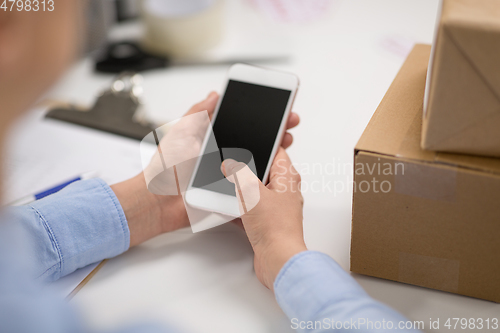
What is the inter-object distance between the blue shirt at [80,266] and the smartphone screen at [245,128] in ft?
0.36

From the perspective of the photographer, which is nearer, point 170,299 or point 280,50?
point 170,299

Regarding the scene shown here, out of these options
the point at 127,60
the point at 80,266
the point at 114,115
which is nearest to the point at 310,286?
the point at 80,266

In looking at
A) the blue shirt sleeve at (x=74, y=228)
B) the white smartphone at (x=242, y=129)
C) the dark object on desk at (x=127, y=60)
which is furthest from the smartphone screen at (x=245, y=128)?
the dark object on desk at (x=127, y=60)

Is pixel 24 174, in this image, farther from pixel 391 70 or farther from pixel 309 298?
pixel 391 70

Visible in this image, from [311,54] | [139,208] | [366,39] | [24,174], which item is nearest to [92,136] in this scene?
[24,174]

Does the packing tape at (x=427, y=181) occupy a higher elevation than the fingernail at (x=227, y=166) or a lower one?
higher

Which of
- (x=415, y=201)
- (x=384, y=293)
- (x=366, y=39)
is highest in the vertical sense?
(x=366, y=39)

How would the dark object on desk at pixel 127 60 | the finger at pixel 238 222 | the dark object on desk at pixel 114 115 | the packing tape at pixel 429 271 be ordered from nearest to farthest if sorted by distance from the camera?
1. the packing tape at pixel 429 271
2. the finger at pixel 238 222
3. the dark object on desk at pixel 114 115
4. the dark object on desk at pixel 127 60

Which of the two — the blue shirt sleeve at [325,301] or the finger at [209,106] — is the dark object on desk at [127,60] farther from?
the blue shirt sleeve at [325,301]

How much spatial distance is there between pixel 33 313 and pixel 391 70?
68cm

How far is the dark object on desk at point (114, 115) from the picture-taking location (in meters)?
0.67

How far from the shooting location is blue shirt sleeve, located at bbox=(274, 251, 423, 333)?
32 centimetres

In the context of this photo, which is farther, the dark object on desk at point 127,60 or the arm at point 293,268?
the dark object on desk at point 127,60

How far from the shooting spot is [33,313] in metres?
0.29
